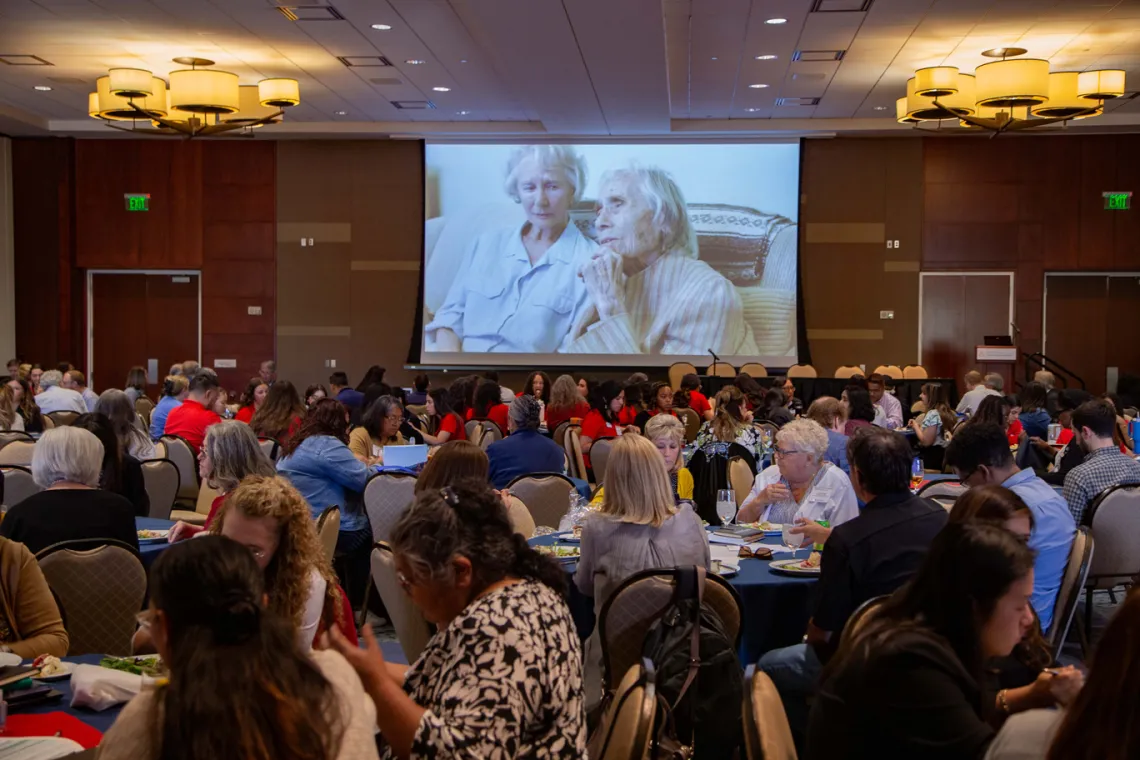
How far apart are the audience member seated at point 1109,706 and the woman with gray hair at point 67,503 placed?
3369mm

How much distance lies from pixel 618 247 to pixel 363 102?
4397 mm

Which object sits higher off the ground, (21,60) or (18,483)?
(21,60)

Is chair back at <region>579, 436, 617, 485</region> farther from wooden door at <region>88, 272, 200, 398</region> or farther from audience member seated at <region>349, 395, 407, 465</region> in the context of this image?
wooden door at <region>88, 272, 200, 398</region>

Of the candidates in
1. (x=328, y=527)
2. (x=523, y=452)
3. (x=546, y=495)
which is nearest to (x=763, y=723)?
(x=328, y=527)

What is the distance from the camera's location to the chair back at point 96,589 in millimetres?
3836

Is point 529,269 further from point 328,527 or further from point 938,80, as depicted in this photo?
point 328,527

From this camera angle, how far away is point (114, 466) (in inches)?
219

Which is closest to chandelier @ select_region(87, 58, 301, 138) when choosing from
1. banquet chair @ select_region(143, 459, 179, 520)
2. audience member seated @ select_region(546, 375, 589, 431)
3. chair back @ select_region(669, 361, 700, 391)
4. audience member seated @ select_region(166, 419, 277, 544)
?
audience member seated @ select_region(546, 375, 589, 431)

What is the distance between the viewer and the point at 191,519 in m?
7.31

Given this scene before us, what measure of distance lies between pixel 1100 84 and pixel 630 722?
1112 cm

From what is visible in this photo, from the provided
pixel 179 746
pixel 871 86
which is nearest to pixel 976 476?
pixel 179 746

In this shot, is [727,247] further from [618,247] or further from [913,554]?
[913,554]

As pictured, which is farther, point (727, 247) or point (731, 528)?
point (727, 247)

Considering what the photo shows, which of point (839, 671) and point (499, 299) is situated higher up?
point (499, 299)
